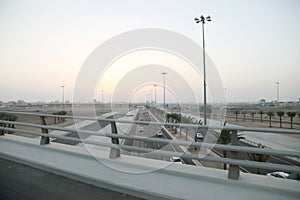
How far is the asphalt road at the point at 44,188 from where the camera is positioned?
2.96 metres

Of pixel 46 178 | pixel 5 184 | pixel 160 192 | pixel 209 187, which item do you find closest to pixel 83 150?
pixel 46 178

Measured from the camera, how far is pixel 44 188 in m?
3.27

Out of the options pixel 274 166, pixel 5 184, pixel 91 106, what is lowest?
pixel 5 184

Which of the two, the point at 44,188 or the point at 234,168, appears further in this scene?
the point at 44,188

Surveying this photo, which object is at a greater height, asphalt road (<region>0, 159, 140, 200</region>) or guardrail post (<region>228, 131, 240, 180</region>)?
guardrail post (<region>228, 131, 240, 180</region>)

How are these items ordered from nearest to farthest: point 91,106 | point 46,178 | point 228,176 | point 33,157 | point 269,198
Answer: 1. point 269,198
2. point 228,176
3. point 46,178
4. point 33,157
5. point 91,106

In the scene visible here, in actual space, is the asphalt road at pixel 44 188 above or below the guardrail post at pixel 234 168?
below

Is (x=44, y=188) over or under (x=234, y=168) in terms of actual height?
under

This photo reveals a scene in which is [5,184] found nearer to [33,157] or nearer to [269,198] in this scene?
[33,157]

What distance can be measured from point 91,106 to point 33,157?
2.75m

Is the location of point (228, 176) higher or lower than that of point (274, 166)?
lower

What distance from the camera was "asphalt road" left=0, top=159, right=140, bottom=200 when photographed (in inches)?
117

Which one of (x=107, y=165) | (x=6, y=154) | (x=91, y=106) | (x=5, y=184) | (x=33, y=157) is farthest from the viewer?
(x=91, y=106)

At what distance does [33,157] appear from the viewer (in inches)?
187
